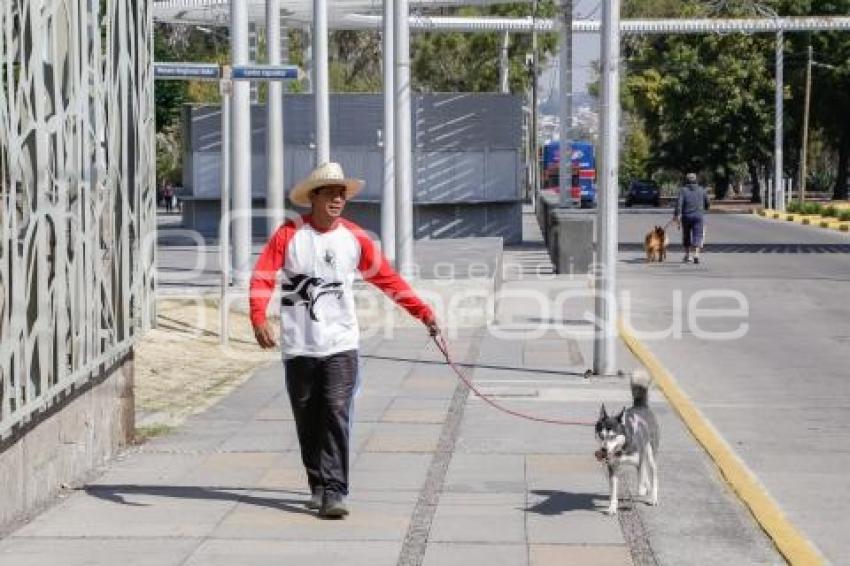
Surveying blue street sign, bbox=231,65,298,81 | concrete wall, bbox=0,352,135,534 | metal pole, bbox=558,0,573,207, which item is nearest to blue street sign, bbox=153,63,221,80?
blue street sign, bbox=231,65,298,81

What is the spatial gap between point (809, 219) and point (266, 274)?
52.3 meters

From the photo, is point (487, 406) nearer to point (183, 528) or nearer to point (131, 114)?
point (131, 114)

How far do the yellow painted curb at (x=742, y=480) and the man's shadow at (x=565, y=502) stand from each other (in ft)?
2.62

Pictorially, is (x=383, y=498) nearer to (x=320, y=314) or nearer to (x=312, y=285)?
(x=320, y=314)

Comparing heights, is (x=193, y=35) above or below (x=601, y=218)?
above

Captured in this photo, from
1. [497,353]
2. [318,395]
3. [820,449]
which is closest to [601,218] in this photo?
[497,353]

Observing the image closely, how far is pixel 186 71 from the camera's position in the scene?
16062mm

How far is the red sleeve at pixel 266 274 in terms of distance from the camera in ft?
28.9

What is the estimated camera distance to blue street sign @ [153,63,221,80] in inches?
625

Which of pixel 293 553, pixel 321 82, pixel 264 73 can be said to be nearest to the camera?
pixel 293 553

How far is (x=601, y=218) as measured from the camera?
15289 millimetres

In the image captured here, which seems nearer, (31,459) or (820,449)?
(31,459)

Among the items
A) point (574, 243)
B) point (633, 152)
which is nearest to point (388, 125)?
point (574, 243)

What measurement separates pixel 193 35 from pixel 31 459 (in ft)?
235
